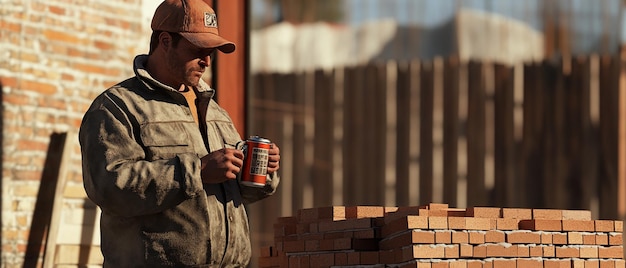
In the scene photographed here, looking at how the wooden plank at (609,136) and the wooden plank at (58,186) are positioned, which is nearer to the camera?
the wooden plank at (58,186)

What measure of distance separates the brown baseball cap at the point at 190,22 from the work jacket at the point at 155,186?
9.3 inches

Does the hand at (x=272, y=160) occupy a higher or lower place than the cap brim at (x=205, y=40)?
lower

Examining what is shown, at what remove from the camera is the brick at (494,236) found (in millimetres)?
6473

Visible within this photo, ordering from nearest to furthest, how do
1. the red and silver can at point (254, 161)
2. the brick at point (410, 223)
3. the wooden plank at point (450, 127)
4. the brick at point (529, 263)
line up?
the red and silver can at point (254, 161) → the brick at point (410, 223) → the brick at point (529, 263) → the wooden plank at point (450, 127)

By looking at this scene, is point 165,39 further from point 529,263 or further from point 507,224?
point 529,263

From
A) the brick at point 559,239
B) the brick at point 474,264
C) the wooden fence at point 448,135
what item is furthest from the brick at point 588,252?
the wooden fence at point 448,135

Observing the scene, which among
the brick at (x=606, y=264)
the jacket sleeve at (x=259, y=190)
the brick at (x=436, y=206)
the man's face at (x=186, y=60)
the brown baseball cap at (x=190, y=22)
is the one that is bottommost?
the brick at (x=606, y=264)

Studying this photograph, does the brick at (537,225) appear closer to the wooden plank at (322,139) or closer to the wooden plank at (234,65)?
the wooden plank at (234,65)

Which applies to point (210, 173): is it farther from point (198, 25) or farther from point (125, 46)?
point (125, 46)

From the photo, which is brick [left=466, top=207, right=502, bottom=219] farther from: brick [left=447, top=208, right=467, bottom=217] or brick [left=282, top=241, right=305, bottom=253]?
brick [left=282, top=241, right=305, bottom=253]

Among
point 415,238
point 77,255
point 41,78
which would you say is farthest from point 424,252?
point 41,78

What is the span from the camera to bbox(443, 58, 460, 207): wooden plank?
42.4 ft

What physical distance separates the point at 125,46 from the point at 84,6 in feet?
1.38

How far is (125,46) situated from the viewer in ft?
30.6
